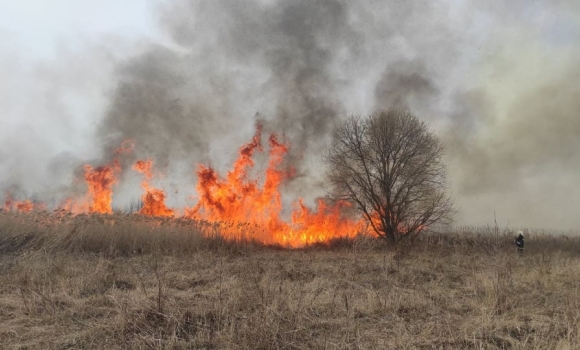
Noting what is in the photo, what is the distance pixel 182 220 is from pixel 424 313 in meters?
15.9

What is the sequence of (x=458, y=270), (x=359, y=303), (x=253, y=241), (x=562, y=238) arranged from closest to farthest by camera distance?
(x=359, y=303)
(x=458, y=270)
(x=253, y=241)
(x=562, y=238)

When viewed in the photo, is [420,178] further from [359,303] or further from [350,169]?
[359,303]

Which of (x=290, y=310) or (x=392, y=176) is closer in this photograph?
(x=290, y=310)

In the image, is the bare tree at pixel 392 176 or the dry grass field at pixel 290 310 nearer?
the dry grass field at pixel 290 310

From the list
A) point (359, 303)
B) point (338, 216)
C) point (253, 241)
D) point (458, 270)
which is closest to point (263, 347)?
point (359, 303)

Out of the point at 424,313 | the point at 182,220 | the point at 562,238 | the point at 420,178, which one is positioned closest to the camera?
the point at 424,313

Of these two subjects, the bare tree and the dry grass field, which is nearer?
the dry grass field

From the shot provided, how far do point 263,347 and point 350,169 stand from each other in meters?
22.9

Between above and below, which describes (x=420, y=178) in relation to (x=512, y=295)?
above

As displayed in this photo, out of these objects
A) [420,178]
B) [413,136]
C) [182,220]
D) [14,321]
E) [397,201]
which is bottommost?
[14,321]

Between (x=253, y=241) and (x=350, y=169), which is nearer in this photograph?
(x=253, y=241)

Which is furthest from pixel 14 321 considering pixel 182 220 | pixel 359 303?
pixel 182 220

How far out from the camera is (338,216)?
100ft

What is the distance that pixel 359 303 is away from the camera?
253 inches
